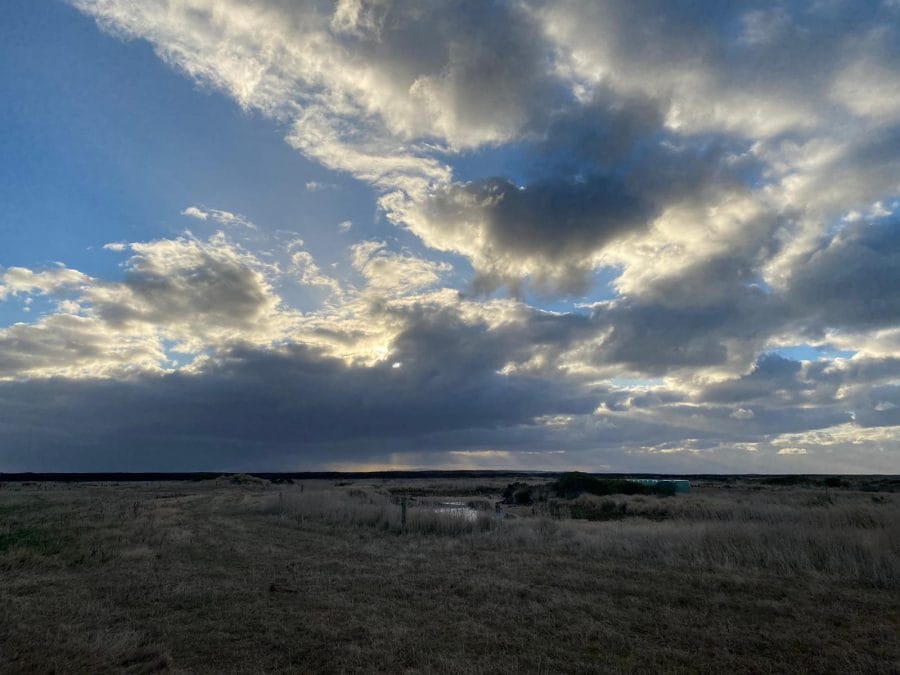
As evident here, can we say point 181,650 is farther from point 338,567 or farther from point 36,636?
point 338,567

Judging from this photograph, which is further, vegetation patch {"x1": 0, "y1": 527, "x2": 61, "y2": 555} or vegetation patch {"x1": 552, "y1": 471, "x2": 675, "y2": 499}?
vegetation patch {"x1": 552, "y1": 471, "x2": 675, "y2": 499}

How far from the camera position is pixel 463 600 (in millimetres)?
11820

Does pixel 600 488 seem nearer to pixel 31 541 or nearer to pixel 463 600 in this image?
pixel 463 600

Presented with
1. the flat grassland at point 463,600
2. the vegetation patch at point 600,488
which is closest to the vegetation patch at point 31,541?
the flat grassland at point 463,600

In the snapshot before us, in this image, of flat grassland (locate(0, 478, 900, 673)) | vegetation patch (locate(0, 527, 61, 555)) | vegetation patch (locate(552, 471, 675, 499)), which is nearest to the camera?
flat grassland (locate(0, 478, 900, 673))

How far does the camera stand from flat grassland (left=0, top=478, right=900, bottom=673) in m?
8.37

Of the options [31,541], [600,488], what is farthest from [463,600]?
[600,488]

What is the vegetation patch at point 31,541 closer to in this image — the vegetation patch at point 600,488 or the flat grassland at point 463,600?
the flat grassland at point 463,600

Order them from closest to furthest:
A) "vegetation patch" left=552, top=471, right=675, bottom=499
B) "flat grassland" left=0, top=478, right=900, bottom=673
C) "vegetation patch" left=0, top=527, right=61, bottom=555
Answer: "flat grassland" left=0, top=478, right=900, bottom=673 < "vegetation patch" left=0, top=527, right=61, bottom=555 < "vegetation patch" left=552, top=471, right=675, bottom=499

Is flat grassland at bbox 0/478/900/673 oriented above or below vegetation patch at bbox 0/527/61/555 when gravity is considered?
below

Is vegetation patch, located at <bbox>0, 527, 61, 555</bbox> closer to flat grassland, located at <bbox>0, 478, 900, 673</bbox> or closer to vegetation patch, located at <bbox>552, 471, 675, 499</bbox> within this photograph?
flat grassland, located at <bbox>0, 478, 900, 673</bbox>

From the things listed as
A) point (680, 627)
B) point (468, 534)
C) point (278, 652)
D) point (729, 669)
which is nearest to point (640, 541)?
point (468, 534)

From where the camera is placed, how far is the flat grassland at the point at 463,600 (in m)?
8.37

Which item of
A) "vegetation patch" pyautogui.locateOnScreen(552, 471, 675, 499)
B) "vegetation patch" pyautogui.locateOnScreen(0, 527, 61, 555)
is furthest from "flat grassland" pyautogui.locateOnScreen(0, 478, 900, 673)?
"vegetation patch" pyautogui.locateOnScreen(552, 471, 675, 499)
